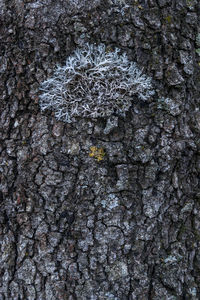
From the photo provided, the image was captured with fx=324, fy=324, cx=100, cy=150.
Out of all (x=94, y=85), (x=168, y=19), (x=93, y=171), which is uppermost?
(x=168, y=19)

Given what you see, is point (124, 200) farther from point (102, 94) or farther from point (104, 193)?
point (102, 94)

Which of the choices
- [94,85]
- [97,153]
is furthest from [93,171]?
[94,85]

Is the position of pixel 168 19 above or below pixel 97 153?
above

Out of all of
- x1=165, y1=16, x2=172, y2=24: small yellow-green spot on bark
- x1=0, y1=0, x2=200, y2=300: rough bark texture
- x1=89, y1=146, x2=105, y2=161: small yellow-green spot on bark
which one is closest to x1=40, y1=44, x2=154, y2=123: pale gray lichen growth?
x1=0, y1=0, x2=200, y2=300: rough bark texture

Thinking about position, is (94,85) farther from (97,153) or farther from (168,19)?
(168,19)

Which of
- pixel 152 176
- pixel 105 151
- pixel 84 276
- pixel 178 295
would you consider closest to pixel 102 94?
pixel 105 151

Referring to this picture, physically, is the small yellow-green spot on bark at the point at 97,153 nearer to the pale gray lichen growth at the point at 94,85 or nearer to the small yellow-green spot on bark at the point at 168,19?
the pale gray lichen growth at the point at 94,85
